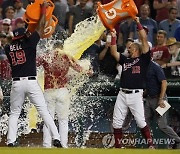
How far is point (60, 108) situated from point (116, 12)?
179 cm

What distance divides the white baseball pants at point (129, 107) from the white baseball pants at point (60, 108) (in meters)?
0.81

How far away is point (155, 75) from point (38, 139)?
2.37 metres

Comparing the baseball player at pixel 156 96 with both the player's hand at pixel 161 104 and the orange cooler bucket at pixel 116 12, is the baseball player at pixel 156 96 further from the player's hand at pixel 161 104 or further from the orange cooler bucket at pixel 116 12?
the orange cooler bucket at pixel 116 12

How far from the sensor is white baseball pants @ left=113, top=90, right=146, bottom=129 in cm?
1375

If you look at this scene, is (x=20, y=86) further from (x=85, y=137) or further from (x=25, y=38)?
(x=85, y=137)

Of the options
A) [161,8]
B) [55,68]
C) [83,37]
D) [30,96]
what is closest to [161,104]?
[55,68]

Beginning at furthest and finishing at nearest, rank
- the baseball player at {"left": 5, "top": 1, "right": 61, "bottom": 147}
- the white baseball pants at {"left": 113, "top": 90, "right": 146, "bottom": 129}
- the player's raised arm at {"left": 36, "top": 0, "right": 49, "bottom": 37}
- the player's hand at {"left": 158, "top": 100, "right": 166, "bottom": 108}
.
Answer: the player's hand at {"left": 158, "top": 100, "right": 166, "bottom": 108}
the white baseball pants at {"left": 113, "top": 90, "right": 146, "bottom": 129}
the player's raised arm at {"left": 36, "top": 0, "right": 49, "bottom": 37}
the baseball player at {"left": 5, "top": 1, "right": 61, "bottom": 147}

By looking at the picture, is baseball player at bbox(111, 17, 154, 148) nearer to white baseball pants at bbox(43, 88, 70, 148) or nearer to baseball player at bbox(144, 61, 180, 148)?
baseball player at bbox(144, 61, 180, 148)

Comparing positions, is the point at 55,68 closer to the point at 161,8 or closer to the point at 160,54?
the point at 160,54

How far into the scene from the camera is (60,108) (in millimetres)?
13836

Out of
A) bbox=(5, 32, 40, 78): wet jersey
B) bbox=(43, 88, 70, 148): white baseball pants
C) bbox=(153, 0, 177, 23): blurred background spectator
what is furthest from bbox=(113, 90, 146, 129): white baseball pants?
bbox=(153, 0, 177, 23): blurred background spectator

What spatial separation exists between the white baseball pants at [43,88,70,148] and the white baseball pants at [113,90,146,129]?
2.66 feet

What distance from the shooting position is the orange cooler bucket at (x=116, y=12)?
13.6 meters

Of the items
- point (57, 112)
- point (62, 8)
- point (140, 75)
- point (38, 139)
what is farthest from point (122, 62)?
point (62, 8)
